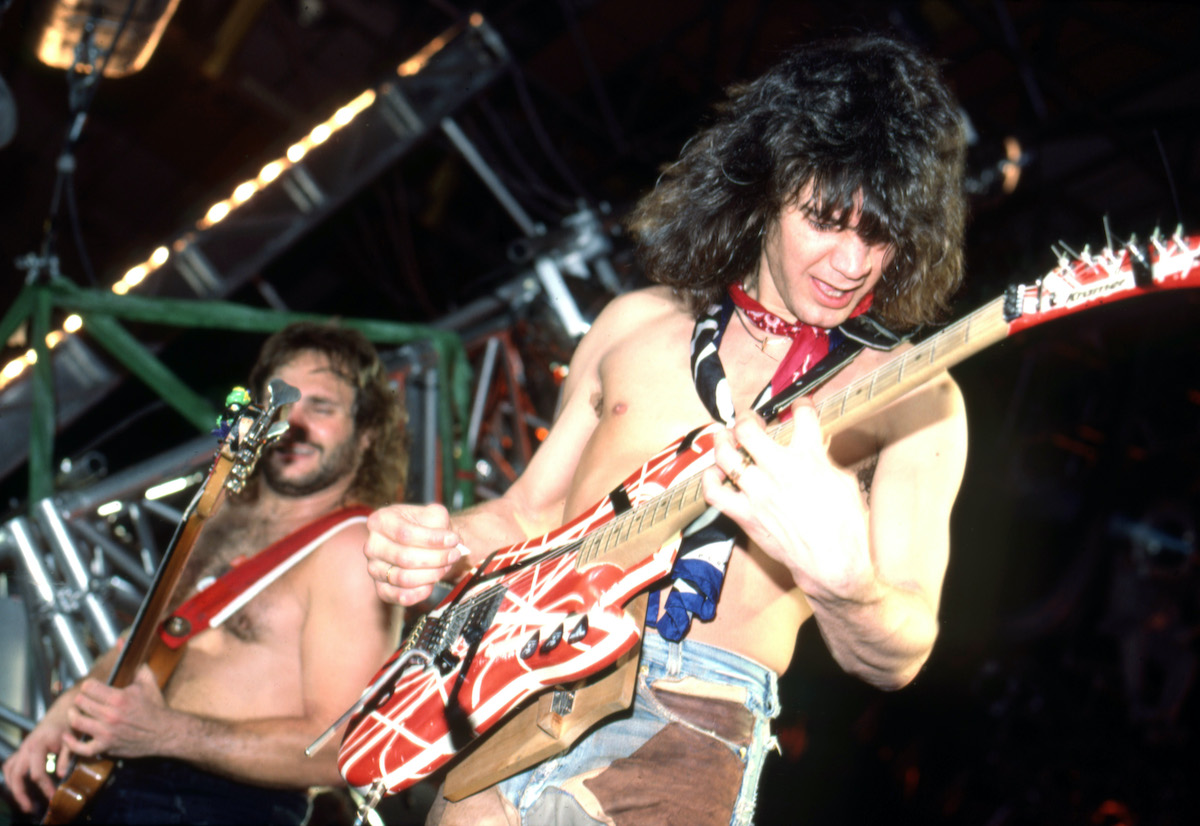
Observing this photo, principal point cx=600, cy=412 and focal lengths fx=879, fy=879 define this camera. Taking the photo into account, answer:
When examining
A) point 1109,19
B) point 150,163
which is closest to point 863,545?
point 1109,19

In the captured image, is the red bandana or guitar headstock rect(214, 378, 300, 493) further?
guitar headstock rect(214, 378, 300, 493)

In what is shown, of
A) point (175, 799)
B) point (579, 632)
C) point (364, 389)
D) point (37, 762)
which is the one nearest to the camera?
point (579, 632)

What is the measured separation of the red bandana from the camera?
1.77 metres

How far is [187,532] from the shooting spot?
7.59 feet

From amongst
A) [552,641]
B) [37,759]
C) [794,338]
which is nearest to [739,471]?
[552,641]

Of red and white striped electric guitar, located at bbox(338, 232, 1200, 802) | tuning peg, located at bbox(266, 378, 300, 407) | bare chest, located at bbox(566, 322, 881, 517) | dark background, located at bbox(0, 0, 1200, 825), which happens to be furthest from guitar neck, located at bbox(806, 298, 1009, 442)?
dark background, located at bbox(0, 0, 1200, 825)

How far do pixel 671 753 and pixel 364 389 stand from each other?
7.53ft

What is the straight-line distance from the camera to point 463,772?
1542mm

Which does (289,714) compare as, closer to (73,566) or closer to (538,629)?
(73,566)

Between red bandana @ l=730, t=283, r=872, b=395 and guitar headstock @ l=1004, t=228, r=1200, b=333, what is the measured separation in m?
0.53

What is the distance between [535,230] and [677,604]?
315cm

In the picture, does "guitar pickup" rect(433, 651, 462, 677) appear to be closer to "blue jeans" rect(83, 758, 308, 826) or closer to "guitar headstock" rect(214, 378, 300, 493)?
"guitar headstock" rect(214, 378, 300, 493)

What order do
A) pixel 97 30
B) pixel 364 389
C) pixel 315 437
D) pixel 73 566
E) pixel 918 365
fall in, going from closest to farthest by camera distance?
pixel 918 365, pixel 315 437, pixel 73 566, pixel 364 389, pixel 97 30

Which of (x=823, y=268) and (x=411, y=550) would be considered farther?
(x=823, y=268)
